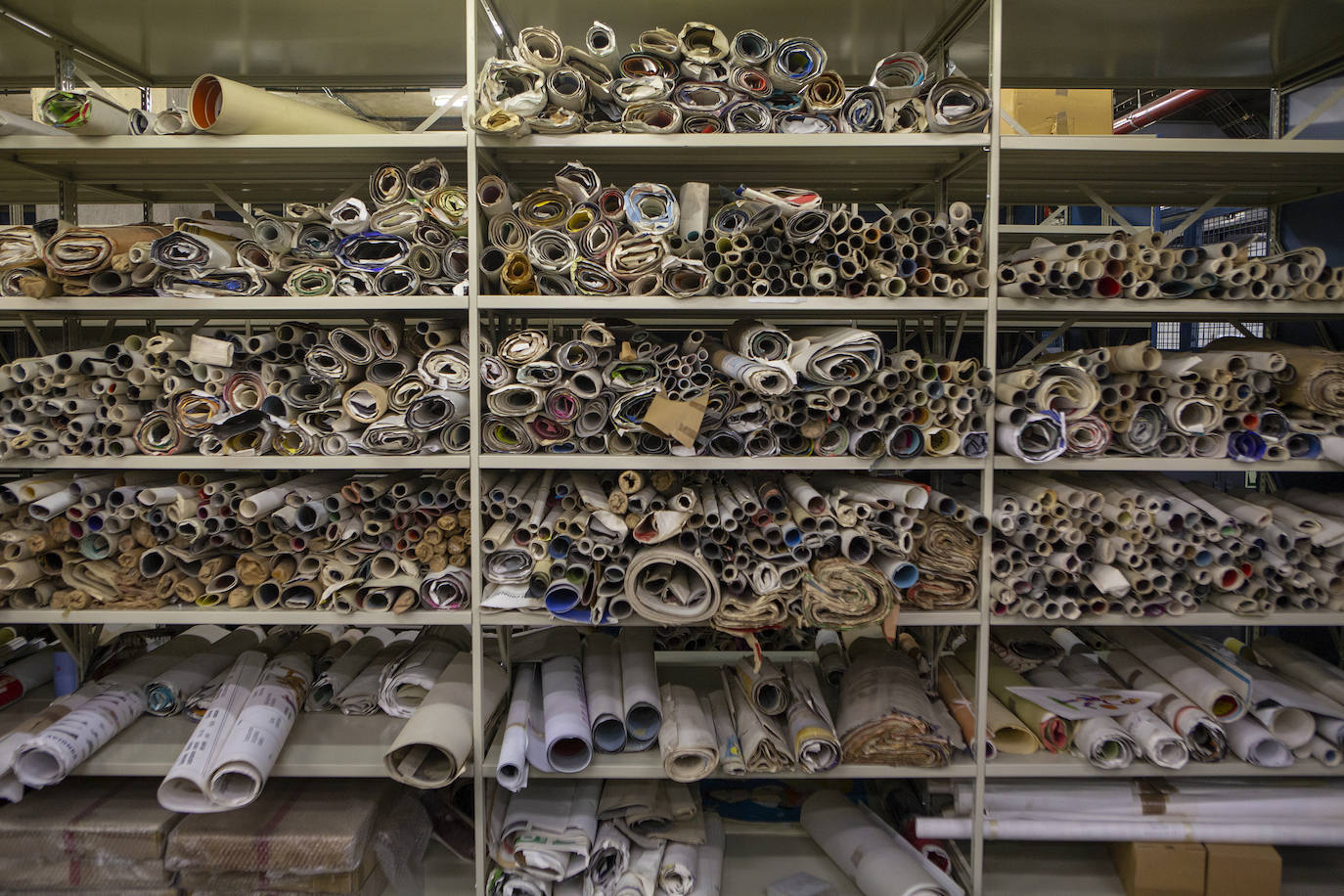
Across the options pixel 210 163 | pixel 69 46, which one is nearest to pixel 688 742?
pixel 210 163

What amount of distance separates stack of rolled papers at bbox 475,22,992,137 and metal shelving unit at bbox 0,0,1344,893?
0.22 feet

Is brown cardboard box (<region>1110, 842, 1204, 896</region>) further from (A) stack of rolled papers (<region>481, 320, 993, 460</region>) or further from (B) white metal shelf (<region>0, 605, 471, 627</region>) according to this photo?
(B) white metal shelf (<region>0, 605, 471, 627</region>)

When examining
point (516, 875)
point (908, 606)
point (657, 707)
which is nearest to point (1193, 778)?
point (908, 606)

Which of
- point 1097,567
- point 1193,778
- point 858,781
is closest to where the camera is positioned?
point 1097,567

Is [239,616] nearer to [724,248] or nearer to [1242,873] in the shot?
[724,248]

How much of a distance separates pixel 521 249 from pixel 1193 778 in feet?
9.29

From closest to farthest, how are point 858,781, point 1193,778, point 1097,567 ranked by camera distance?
point 1097,567
point 1193,778
point 858,781

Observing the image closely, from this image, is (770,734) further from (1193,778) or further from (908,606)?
(1193,778)

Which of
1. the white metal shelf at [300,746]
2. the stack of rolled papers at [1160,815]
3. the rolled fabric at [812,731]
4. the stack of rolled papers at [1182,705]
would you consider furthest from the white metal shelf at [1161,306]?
the white metal shelf at [300,746]

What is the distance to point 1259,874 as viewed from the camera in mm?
2303

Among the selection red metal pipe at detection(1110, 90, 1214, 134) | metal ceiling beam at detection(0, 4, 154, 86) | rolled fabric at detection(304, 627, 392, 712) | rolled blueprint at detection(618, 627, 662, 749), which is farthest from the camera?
red metal pipe at detection(1110, 90, 1214, 134)

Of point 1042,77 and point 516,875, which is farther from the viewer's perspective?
point 1042,77

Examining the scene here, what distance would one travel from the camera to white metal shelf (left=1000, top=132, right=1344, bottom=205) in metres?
2.23

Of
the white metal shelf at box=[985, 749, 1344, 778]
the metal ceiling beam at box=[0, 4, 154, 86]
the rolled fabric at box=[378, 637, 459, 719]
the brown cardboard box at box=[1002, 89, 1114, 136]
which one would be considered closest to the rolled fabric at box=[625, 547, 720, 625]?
the rolled fabric at box=[378, 637, 459, 719]
